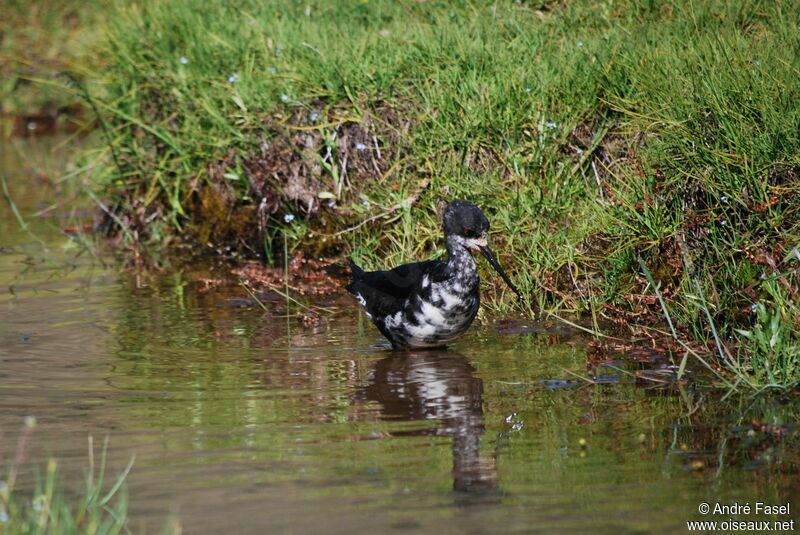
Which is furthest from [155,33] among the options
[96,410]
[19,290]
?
[96,410]

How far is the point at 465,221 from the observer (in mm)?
6648

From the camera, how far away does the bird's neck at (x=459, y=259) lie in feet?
21.7

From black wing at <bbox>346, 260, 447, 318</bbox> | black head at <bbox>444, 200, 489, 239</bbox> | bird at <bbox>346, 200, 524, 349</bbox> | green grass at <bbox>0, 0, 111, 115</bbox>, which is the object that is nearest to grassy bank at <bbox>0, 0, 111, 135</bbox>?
green grass at <bbox>0, 0, 111, 115</bbox>

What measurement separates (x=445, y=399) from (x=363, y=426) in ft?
2.02

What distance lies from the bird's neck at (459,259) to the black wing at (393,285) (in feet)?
0.19

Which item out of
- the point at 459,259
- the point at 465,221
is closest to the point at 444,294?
the point at 459,259

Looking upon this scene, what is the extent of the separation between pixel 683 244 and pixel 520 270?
47.2 inches

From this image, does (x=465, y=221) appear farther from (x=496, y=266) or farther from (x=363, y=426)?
(x=363, y=426)

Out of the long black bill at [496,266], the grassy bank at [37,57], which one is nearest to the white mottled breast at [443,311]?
the long black bill at [496,266]

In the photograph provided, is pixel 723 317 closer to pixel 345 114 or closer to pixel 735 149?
pixel 735 149

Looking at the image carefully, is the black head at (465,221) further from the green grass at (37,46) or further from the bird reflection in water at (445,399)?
the green grass at (37,46)

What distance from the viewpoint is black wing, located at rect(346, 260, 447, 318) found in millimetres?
6754

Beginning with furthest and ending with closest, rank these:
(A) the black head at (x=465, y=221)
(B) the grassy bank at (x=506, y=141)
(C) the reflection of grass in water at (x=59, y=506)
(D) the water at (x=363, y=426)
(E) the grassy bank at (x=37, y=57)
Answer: (E) the grassy bank at (x=37, y=57), (A) the black head at (x=465, y=221), (B) the grassy bank at (x=506, y=141), (D) the water at (x=363, y=426), (C) the reflection of grass in water at (x=59, y=506)

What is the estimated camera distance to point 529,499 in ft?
14.6
